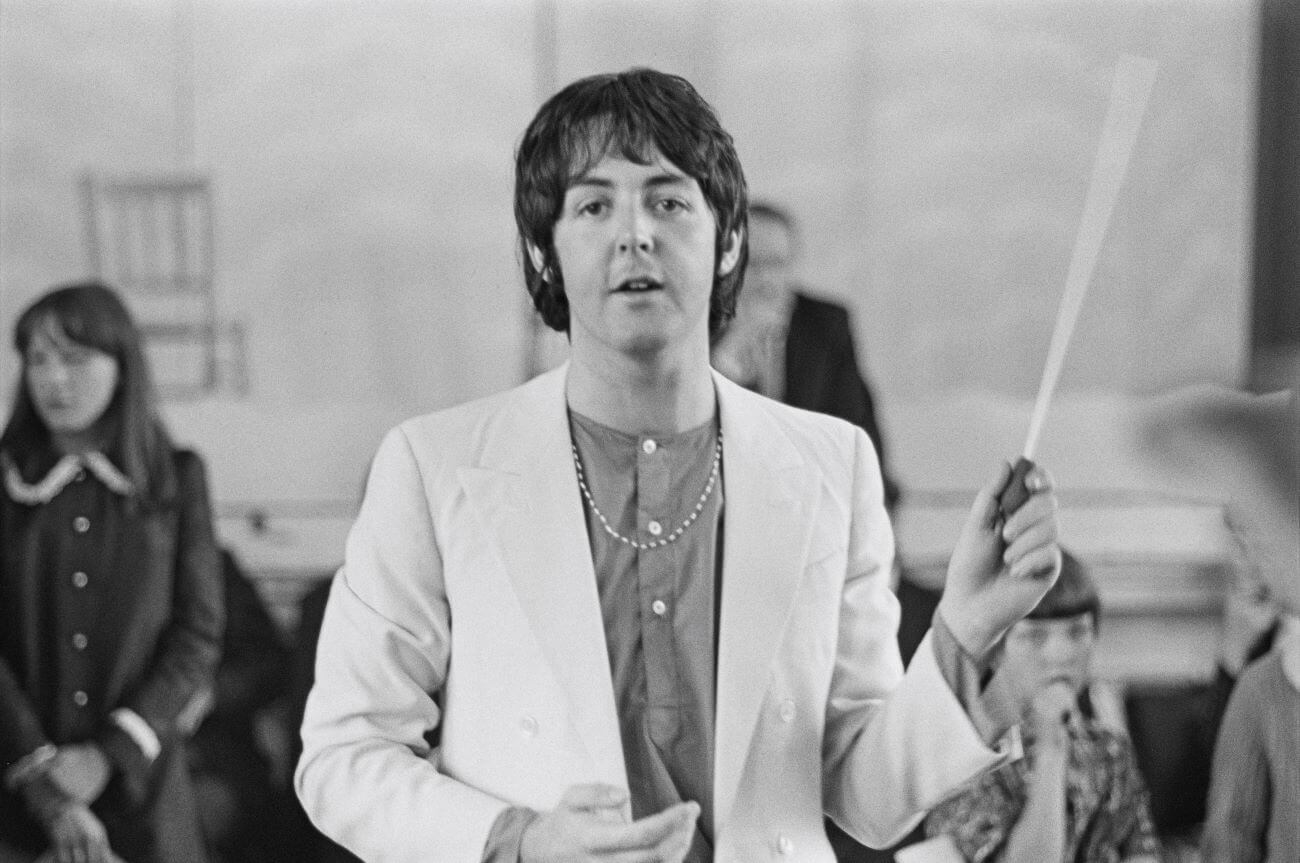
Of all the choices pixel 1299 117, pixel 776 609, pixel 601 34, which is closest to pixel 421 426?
pixel 776 609

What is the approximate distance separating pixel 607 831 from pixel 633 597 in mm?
206

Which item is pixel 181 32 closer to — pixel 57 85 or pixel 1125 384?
pixel 57 85

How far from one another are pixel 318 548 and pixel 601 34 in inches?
37.0

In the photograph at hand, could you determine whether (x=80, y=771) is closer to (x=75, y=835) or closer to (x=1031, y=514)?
(x=75, y=835)

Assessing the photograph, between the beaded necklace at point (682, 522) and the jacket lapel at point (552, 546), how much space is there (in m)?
0.01

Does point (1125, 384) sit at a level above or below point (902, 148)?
below

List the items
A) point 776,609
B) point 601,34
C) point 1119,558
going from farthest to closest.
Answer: point 1119,558 < point 601,34 < point 776,609

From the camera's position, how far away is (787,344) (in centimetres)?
229

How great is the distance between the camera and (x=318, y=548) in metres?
2.56

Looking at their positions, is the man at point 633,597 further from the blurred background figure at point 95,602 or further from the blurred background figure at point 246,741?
the blurred background figure at point 246,741

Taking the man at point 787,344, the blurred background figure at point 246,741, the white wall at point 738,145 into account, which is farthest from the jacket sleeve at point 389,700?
the white wall at point 738,145

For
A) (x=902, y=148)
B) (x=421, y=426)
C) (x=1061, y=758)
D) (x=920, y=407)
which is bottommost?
(x=1061, y=758)

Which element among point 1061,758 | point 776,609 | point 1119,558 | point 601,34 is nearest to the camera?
point 776,609

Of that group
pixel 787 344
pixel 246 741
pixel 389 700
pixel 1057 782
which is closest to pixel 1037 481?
pixel 389 700
